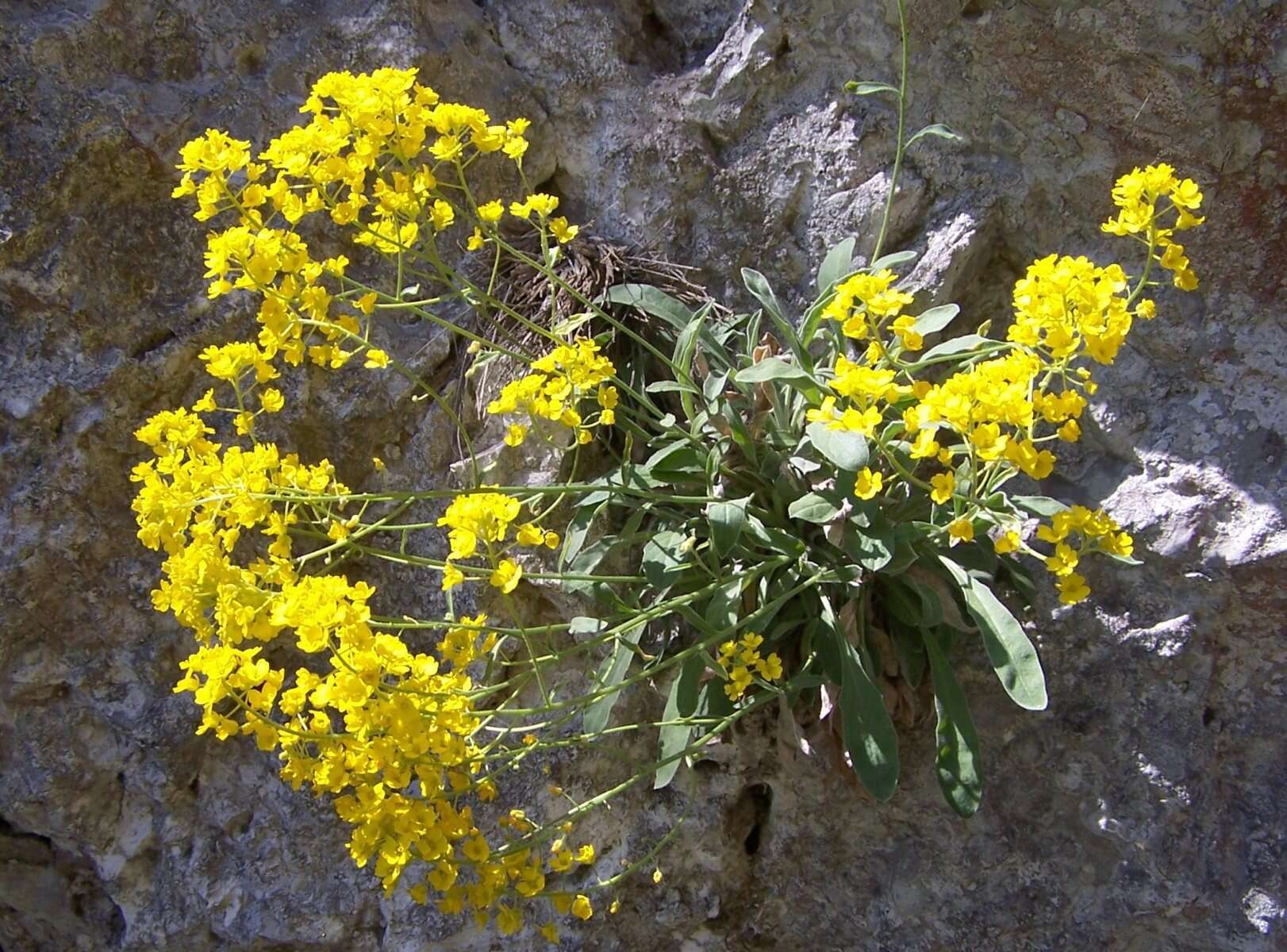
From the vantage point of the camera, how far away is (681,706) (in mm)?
1941

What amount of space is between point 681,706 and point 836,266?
0.93 meters

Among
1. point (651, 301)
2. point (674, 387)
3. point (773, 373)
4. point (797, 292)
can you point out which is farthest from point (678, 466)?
point (797, 292)

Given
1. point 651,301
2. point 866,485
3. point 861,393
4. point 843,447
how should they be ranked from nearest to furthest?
point 861,393, point 866,485, point 843,447, point 651,301

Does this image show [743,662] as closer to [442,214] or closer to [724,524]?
[724,524]

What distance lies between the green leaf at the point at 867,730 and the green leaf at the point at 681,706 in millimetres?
272

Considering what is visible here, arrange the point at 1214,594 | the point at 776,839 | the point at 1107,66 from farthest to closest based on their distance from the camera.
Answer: the point at 776,839
the point at 1107,66
the point at 1214,594

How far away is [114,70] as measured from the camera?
2209 mm

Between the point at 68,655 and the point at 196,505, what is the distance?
0.90 meters

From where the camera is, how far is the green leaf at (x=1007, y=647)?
68.7 inches

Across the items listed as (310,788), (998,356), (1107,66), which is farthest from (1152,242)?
(310,788)

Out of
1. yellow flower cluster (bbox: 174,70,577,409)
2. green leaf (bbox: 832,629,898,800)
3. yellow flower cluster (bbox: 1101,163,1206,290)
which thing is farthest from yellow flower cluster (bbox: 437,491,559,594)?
yellow flower cluster (bbox: 1101,163,1206,290)

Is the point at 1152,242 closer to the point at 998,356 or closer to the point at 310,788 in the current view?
the point at 998,356

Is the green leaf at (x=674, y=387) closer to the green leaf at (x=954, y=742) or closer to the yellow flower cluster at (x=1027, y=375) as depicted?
the yellow flower cluster at (x=1027, y=375)

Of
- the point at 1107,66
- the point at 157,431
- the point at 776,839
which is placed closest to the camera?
the point at 157,431
